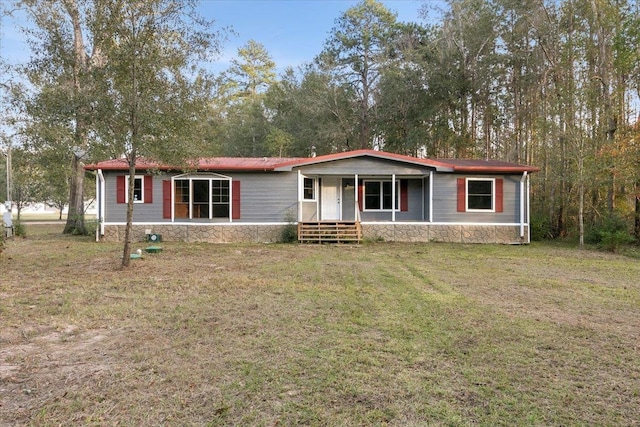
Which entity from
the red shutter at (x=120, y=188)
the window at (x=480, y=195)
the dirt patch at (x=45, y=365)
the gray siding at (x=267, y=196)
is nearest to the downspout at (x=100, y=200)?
the red shutter at (x=120, y=188)

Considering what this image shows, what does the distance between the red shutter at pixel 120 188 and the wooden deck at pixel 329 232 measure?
19.3 feet

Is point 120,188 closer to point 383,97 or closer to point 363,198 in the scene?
point 363,198

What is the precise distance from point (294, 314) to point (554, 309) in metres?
3.21

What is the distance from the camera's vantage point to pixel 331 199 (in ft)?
48.8

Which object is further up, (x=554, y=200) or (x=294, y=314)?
(x=554, y=200)

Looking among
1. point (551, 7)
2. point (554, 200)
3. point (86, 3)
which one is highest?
point (551, 7)

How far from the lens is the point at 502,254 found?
10164 mm

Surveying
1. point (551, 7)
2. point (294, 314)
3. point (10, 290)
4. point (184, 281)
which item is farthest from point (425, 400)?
point (551, 7)

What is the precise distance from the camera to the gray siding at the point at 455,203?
1309 centimetres

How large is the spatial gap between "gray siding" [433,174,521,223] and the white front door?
12.0ft

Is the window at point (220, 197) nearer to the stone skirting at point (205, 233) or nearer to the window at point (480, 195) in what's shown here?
the stone skirting at point (205, 233)

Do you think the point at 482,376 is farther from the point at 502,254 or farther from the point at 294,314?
the point at 502,254

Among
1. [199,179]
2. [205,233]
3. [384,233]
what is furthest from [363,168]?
[205,233]

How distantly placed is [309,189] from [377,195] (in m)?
2.67
